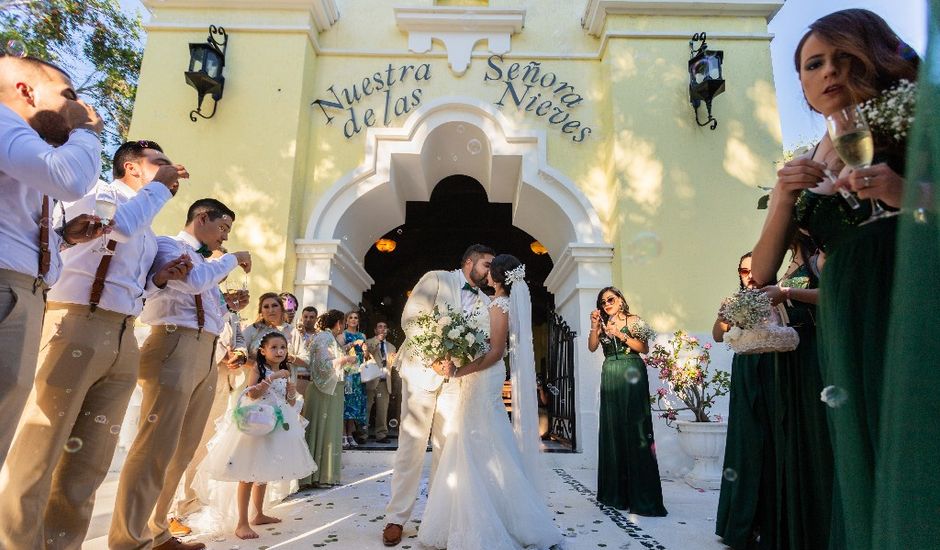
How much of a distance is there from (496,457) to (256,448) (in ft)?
5.30

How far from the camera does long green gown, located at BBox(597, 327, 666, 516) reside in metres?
4.22

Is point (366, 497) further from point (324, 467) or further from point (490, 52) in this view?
point (490, 52)

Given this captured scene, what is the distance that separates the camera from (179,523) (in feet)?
11.5

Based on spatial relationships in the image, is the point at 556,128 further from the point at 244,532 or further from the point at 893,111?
the point at 893,111

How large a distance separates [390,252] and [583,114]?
7379 mm

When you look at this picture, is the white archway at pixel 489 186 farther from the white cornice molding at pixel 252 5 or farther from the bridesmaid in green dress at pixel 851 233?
the bridesmaid in green dress at pixel 851 233

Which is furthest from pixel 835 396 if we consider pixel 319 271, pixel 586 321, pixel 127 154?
pixel 319 271

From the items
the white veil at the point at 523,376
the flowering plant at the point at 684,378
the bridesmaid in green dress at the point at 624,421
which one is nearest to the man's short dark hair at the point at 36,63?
the white veil at the point at 523,376

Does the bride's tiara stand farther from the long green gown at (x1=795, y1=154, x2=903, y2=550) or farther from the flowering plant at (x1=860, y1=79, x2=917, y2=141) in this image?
the flowering plant at (x1=860, y1=79, x2=917, y2=141)

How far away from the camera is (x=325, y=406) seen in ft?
17.2

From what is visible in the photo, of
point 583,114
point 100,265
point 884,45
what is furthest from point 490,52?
point 884,45

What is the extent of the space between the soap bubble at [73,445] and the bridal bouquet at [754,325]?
2.98 meters

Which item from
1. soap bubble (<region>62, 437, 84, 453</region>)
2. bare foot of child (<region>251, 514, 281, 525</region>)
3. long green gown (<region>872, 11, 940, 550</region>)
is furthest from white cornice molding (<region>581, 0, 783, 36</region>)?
soap bubble (<region>62, 437, 84, 453</region>)

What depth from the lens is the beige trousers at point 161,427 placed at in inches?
99.0
